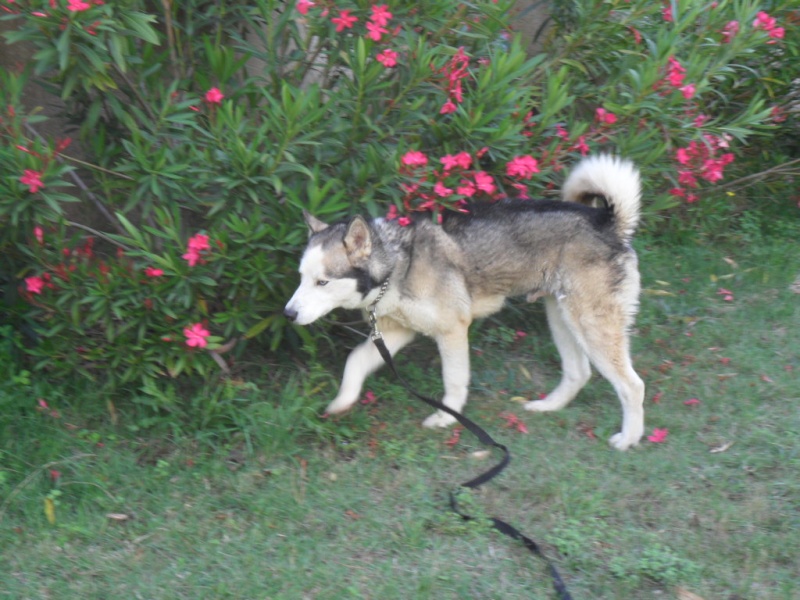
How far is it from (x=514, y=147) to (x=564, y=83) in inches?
31.0

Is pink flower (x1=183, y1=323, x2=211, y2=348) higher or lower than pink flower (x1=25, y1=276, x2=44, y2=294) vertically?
lower

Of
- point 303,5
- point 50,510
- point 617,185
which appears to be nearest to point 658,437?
point 617,185

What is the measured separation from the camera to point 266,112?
174 inches

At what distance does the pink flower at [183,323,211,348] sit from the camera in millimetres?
4387

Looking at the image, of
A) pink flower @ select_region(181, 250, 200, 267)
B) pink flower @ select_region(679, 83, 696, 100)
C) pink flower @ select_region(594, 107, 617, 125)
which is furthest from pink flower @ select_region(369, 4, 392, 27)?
pink flower @ select_region(679, 83, 696, 100)

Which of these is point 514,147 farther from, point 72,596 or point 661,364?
point 72,596

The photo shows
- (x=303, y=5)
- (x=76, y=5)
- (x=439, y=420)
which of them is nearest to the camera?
(x=76, y=5)

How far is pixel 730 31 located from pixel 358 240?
309 cm

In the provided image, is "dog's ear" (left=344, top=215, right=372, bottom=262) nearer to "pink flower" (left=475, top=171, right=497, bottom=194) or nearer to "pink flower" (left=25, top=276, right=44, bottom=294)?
"pink flower" (left=475, top=171, right=497, bottom=194)

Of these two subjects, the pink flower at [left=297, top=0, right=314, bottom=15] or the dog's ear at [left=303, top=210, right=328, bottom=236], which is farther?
the dog's ear at [left=303, top=210, right=328, bottom=236]

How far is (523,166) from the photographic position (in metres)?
4.89

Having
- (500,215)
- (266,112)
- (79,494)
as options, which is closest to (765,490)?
(500,215)

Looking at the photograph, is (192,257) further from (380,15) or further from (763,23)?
(763,23)

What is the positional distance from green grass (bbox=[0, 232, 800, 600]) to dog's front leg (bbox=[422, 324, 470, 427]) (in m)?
0.10
